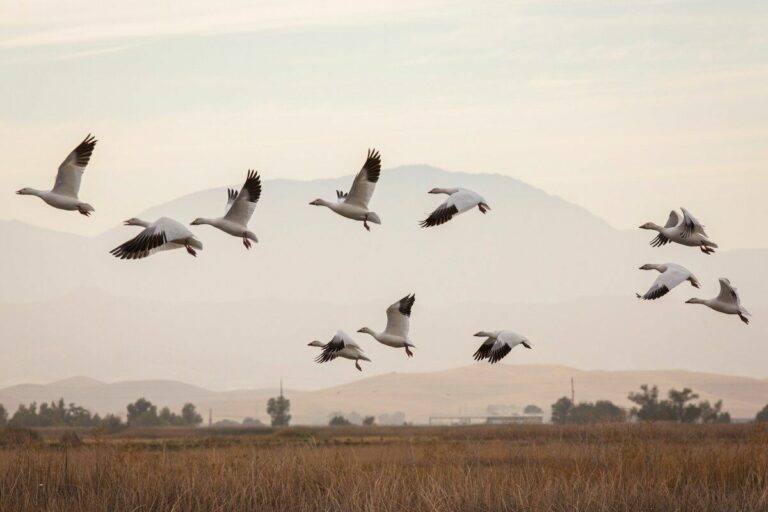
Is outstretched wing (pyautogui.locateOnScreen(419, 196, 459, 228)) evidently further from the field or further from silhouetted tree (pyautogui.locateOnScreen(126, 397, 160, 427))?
silhouetted tree (pyautogui.locateOnScreen(126, 397, 160, 427))

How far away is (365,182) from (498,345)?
12.2 ft

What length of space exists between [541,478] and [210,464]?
5.54 m

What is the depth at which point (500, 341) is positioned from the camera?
2267 centimetres

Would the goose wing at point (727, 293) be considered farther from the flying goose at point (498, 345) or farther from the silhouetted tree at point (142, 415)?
the silhouetted tree at point (142, 415)

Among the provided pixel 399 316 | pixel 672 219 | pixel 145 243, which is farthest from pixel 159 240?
pixel 672 219

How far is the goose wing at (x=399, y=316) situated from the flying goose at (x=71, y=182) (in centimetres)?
635

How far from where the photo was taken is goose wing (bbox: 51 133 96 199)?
2250cm

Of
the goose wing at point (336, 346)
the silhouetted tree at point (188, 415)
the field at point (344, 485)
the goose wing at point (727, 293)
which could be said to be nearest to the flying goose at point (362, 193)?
the goose wing at point (336, 346)

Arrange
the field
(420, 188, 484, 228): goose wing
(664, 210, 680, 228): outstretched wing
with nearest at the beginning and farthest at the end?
the field, (420, 188, 484, 228): goose wing, (664, 210, 680, 228): outstretched wing

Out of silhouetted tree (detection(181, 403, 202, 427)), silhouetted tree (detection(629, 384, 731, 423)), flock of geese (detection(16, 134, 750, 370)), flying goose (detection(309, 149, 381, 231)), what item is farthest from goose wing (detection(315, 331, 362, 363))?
silhouetted tree (detection(181, 403, 202, 427))

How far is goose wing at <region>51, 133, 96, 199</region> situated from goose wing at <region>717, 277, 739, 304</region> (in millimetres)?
11199

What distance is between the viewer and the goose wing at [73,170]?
22500 mm

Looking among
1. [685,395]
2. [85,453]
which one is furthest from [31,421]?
[85,453]

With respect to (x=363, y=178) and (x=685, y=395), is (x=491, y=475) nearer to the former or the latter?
(x=363, y=178)
